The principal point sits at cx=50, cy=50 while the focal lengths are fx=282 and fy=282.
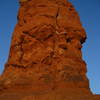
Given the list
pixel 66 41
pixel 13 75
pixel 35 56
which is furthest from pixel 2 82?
pixel 66 41

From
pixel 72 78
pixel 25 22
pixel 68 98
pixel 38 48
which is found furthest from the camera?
pixel 25 22

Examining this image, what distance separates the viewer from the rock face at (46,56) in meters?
34.9

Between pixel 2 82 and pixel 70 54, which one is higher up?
pixel 70 54

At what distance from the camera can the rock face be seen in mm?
34938

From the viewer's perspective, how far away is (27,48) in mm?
38625

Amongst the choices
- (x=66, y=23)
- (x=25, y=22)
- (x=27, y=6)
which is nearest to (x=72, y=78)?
(x=66, y=23)

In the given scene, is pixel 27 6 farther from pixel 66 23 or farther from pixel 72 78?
pixel 72 78

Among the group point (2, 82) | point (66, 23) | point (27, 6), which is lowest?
point (2, 82)

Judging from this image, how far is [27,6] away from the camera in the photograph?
43281mm

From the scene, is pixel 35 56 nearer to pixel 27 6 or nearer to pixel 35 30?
pixel 35 30

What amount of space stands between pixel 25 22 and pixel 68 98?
1476cm

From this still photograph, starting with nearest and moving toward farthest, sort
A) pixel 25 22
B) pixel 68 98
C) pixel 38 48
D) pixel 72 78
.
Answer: pixel 68 98, pixel 72 78, pixel 38 48, pixel 25 22

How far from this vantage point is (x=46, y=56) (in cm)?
3753

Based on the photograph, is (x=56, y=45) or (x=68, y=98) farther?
(x=56, y=45)
